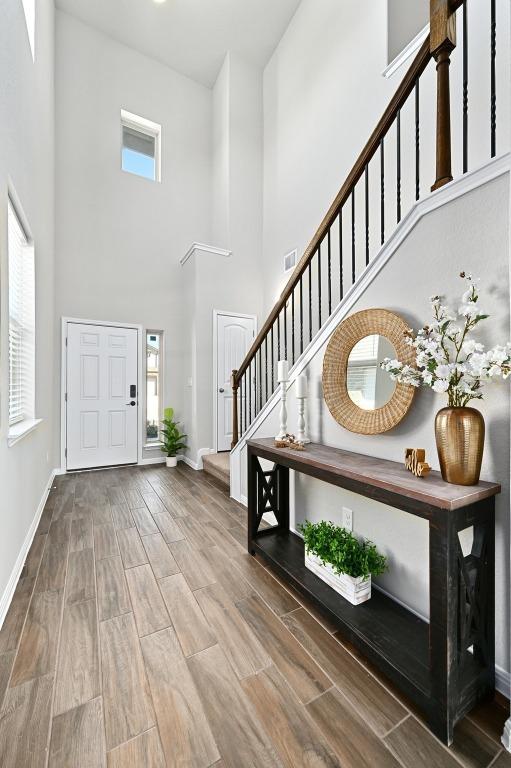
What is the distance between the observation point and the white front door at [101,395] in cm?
459

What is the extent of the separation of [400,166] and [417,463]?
7.46 feet

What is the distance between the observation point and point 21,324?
281 cm

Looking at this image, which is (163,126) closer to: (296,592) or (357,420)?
(357,420)

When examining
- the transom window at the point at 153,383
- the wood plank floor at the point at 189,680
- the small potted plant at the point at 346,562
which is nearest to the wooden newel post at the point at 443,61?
the small potted plant at the point at 346,562

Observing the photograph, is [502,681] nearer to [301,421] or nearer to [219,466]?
[301,421]

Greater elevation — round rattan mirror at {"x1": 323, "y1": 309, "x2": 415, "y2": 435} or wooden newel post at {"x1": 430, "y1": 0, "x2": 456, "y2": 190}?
wooden newel post at {"x1": 430, "y1": 0, "x2": 456, "y2": 190}

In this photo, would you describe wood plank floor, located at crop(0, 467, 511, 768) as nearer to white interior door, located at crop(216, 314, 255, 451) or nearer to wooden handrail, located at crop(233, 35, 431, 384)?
wooden handrail, located at crop(233, 35, 431, 384)

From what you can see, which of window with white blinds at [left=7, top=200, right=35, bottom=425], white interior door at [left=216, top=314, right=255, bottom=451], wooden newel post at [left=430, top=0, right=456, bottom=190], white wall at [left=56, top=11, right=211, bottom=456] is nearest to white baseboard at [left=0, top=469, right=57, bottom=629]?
window with white blinds at [left=7, top=200, right=35, bottom=425]

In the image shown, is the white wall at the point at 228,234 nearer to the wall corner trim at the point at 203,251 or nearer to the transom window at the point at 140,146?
the wall corner trim at the point at 203,251

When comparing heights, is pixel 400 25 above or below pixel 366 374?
above

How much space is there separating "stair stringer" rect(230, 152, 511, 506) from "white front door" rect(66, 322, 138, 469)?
255 cm

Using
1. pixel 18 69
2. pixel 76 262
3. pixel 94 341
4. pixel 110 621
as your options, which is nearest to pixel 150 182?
pixel 76 262

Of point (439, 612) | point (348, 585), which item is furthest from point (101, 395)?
point (439, 612)

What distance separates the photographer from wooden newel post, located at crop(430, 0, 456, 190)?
1.55 meters
